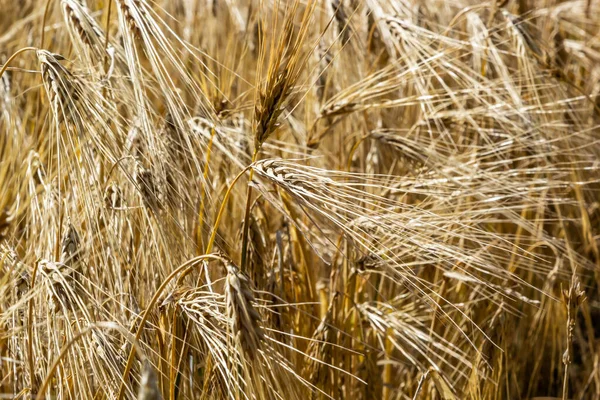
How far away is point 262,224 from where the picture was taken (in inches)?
50.2

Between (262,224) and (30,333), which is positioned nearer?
(30,333)

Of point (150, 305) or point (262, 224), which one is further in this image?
point (262, 224)

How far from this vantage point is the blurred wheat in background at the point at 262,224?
863mm

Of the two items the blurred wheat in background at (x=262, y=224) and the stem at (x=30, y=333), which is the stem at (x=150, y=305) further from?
the stem at (x=30, y=333)

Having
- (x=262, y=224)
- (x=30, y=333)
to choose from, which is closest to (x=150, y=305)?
(x=30, y=333)

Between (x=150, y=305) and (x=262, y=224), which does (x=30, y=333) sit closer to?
(x=150, y=305)

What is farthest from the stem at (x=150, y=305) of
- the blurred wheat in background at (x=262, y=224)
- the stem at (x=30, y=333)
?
the stem at (x=30, y=333)

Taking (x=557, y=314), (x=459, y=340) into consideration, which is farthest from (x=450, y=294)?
(x=557, y=314)

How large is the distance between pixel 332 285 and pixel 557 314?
53cm

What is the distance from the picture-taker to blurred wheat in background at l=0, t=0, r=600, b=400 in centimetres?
86

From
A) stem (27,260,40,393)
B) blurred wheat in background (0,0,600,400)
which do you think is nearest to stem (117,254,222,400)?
blurred wheat in background (0,0,600,400)

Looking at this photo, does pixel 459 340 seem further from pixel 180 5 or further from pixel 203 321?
pixel 180 5

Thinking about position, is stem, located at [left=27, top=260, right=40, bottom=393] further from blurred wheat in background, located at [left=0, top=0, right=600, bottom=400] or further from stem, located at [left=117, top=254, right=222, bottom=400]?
stem, located at [left=117, top=254, right=222, bottom=400]

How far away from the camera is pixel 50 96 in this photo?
886 mm
